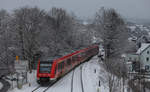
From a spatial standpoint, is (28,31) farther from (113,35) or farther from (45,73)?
(45,73)

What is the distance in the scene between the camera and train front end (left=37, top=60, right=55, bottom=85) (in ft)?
72.1

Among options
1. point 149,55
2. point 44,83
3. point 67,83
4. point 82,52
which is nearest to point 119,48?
point 82,52

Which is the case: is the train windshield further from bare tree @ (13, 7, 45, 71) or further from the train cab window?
bare tree @ (13, 7, 45, 71)

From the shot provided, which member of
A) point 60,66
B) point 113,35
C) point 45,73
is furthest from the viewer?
point 113,35

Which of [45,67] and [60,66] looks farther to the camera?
[60,66]

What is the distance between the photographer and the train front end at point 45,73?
22.0 m

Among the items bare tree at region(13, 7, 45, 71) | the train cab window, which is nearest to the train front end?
the train cab window

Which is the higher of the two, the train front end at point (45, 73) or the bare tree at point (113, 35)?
the bare tree at point (113, 35)

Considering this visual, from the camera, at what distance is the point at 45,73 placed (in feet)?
72.3

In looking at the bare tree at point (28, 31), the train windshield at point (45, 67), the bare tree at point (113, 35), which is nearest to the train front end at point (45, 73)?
the train windshield at point (45, 67)

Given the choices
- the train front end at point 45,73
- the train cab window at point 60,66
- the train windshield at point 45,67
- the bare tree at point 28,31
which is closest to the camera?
the train front end at point 45,73

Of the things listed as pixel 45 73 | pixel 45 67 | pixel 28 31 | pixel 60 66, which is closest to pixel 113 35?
pixel 28 31

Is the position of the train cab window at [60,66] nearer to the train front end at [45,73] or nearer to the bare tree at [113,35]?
the train front end at [45,73]

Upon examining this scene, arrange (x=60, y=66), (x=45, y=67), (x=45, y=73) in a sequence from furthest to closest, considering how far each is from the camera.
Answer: (x=60, y=66), (x=45, y=67), (x=45, y=73)
